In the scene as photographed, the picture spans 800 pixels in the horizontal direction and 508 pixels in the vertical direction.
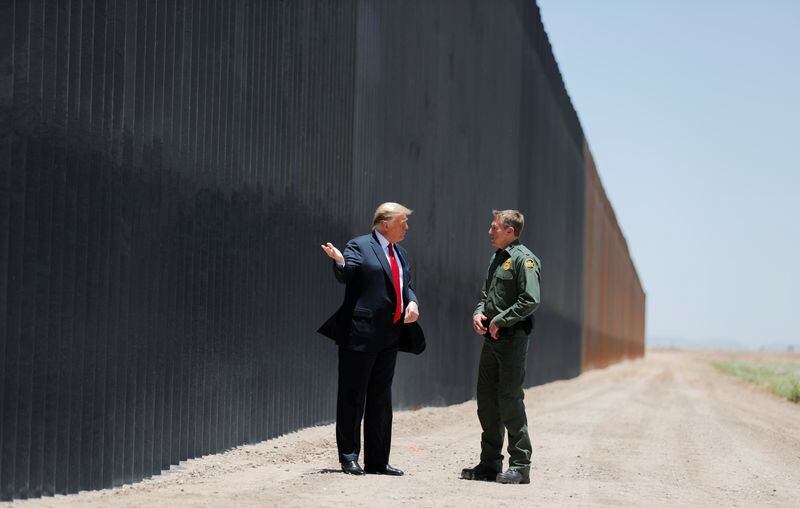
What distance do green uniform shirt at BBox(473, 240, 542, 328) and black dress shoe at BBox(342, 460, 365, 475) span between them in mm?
1401

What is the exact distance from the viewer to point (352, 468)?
7789mm

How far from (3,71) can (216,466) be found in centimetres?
343

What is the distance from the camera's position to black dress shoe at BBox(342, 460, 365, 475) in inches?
307

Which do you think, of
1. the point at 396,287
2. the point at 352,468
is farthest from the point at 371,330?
the point at 352,468

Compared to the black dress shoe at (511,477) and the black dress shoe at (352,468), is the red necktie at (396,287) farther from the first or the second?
the black dress shoe at (511,477)

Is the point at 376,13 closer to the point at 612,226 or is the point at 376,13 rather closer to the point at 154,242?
the point at 154,242

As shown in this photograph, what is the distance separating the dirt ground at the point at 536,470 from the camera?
6.82m

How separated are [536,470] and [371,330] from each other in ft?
6.99

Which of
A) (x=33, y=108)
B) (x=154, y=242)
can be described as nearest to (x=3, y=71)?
(x=33, y=108)

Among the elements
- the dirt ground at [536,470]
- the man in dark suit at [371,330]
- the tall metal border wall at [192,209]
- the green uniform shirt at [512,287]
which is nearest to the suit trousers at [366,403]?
the man in dark suit at [371,330]

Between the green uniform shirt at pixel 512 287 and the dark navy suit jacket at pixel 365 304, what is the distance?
0.61 m

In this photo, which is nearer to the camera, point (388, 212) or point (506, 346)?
point (506, 346)

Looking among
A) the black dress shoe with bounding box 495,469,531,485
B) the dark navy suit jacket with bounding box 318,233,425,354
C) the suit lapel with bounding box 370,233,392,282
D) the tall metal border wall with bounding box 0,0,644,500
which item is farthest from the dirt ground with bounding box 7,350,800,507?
the suit lapel with bounding box 370,233,392,282

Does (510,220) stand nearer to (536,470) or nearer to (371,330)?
(371,330)
